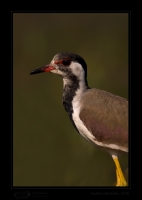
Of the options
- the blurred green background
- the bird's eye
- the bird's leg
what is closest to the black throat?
the bird's eye

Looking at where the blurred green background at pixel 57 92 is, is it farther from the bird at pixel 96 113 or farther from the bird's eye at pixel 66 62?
the bird's eye at pixel 66 62

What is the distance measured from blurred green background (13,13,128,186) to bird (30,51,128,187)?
0.50 m

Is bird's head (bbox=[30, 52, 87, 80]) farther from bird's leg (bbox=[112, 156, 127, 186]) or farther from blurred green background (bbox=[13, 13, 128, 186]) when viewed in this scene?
blurred green background (bbox=[13, 13, 128, 186])

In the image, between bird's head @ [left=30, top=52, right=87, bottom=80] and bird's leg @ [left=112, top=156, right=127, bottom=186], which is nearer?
bird's leg @ [left=112, top=156, right=127, bottom=186]

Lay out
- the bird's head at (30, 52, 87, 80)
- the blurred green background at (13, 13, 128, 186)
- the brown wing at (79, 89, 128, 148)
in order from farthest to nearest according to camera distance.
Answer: the blurred green background at (13, 13, 128, 186) → the bird's head at (30, 52, 87, 80) → the brown wing at (79, 89, 128, 148)

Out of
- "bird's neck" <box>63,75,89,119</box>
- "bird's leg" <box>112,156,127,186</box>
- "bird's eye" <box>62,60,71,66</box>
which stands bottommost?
"bird's leg" <box>112,156,127,186</box>

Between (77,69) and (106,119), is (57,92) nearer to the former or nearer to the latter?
(77,69)

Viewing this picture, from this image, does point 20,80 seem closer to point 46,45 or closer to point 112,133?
point 46,45

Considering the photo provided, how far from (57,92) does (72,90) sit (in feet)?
9.59

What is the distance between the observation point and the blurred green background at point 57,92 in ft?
22.5

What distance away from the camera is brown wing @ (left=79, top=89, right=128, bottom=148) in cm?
567

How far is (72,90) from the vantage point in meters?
5.86
